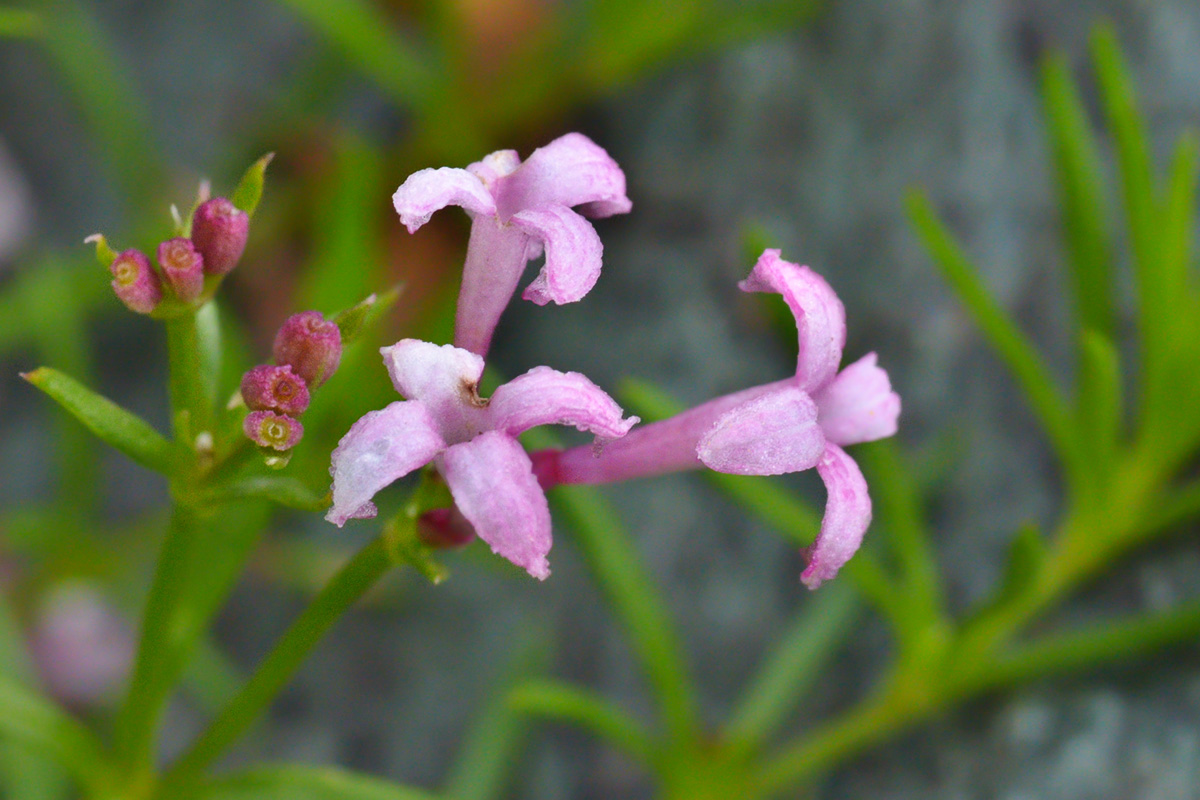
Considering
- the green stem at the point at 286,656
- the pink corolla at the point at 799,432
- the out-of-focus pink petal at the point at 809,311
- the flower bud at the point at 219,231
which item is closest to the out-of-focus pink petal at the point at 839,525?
the pink corolla at the point at 799,432

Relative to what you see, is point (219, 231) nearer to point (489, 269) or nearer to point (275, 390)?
point (275, 390)

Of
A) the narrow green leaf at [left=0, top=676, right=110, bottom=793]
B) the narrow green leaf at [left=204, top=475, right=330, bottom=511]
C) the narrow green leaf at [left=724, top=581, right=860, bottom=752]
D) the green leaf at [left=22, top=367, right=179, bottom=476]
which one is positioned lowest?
the narrow green leaf at [left=724, top=581, right=860, bottom=752]

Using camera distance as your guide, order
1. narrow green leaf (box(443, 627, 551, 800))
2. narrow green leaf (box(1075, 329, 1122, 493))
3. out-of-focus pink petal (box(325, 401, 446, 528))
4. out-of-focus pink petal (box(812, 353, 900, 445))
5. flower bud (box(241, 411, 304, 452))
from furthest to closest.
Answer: narrow green leaf (box(443, 627, 551, 800)) → narrow green leaf (box(1075, 329, 1122, 493)) → out-of-focus pink petal (box(812, 353, 900, 445)) → flower bud (box(241, 411, 304, 452)) → out-of-focus pink petal (box(325, 401, 446, 528))

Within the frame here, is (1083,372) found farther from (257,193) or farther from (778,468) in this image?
(257,193)

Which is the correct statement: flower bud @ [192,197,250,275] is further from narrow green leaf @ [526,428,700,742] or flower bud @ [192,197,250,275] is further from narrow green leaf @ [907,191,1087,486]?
narrow green leaf @ [907,191,1087,486]

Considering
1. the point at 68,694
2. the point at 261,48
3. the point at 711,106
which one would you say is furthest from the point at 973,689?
the point at 261,48

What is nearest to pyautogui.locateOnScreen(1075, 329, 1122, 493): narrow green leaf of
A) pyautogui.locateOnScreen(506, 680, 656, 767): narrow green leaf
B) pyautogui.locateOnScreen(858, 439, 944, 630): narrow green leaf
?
pyautogui.locateOnScreen(858, 439, 944, 630): narrow green leaf
